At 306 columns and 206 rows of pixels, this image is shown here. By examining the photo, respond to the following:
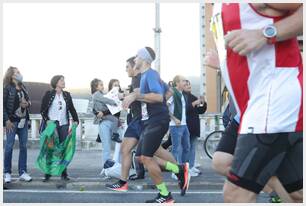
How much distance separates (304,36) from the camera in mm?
2508

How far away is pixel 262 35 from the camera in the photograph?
2393 millimetres

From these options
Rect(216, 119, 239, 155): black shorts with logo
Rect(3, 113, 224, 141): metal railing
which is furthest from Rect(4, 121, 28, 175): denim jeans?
Rect(3, 113, 224, 141): metal railing

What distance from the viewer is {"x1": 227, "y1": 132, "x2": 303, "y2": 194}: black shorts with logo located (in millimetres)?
2379

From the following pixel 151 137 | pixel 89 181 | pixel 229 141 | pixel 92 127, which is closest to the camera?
pixel 229 141

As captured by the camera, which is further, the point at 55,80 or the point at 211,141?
the point at 211,141

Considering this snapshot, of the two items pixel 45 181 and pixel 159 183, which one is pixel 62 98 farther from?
pixel 159 183

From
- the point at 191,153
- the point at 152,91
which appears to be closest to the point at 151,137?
the point at 152,91

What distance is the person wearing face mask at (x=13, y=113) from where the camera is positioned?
7.48m

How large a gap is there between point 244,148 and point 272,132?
0.48ft

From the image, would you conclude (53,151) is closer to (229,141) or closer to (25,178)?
(25,178)

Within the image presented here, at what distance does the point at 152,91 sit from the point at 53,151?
265 cm

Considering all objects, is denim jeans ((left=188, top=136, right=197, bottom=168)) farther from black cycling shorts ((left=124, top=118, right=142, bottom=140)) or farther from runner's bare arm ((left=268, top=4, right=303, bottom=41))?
runner's bare arm ((left=268, top=4, right=303, bottom=41))

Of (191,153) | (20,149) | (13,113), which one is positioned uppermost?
(13,113)

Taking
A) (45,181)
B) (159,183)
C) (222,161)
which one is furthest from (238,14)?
(45,181)
